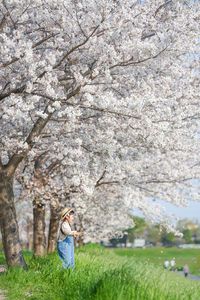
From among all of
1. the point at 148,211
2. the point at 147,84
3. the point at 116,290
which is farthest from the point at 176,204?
the point at 116,290

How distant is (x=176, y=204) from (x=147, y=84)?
28.0 ft

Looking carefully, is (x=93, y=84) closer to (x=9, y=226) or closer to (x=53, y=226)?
(x=9, y=226)

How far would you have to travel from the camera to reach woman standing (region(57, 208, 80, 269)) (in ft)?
46.2

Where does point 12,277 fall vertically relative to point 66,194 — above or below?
below

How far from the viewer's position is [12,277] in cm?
1354

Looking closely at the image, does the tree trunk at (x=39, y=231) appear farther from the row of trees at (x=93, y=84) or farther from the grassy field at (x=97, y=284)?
A: the grassy field at (x=97, y=284)

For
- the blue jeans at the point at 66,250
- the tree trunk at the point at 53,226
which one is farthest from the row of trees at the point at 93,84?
the tree trunk at the point at 53,226

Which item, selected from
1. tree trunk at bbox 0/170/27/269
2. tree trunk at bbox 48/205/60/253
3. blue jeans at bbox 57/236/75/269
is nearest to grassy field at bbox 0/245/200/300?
blue jeans at bbox 57/236/75/269

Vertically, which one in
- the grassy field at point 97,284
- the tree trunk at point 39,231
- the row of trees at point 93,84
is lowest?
the grassy field at point 97,284

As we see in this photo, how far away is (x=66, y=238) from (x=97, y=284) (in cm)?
462

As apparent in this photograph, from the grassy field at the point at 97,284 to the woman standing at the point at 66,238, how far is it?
0.98ft

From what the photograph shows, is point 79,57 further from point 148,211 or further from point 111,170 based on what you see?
point 148,211

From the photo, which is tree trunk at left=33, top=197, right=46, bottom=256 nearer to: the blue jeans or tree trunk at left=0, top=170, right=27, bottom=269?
tree trunk at left=0, top=170, right=27, bottom=269

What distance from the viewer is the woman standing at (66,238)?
1409 centimetres
